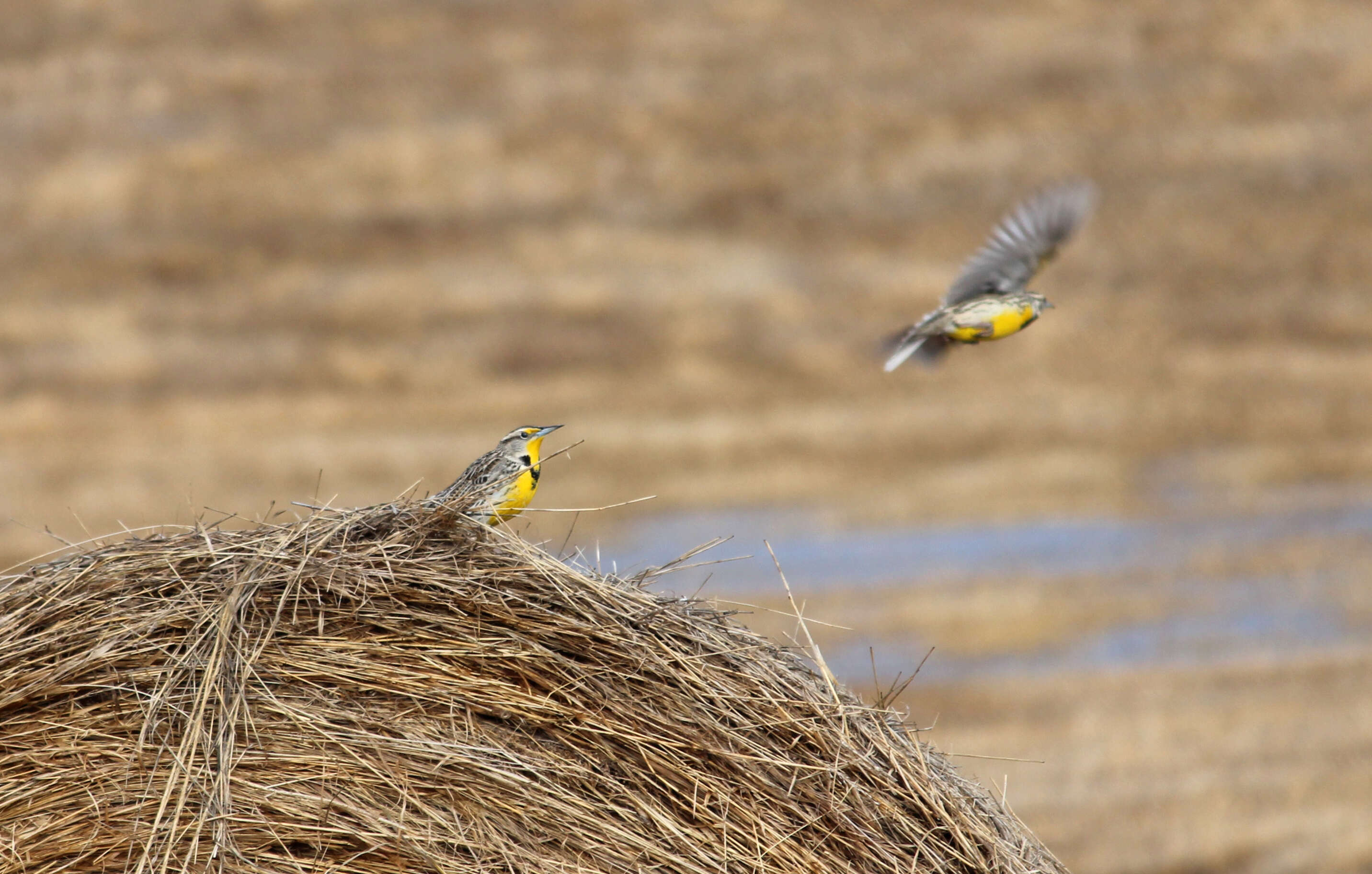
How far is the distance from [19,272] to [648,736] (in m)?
20.6

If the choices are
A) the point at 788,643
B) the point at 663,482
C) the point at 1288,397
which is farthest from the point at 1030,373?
the point at 788,643

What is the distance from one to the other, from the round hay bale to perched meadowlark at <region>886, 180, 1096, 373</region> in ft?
4.58

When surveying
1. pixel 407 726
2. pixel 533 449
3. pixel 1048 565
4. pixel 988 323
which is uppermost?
pixel 988 323

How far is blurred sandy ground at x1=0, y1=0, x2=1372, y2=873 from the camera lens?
19344 millimetres

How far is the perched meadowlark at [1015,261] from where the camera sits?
5430 mm

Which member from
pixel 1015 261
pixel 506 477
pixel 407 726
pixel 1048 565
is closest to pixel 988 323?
pixel 1015 261

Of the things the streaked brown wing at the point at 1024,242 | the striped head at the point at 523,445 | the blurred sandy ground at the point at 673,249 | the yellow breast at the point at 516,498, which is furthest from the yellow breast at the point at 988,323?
the blurred sandy ground at the point at 673,249

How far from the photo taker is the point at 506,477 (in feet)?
16.2

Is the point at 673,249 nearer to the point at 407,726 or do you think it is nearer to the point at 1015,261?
the point at 1015,261

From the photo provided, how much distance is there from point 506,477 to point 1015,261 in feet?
6.29

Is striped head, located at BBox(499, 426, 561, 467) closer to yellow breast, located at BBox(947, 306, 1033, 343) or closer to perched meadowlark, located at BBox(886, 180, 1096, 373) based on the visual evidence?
perched meadowlark, located at BBox(886, 180, 1096, 373)

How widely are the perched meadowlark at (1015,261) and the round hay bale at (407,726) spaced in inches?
55.0

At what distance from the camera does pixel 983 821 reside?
465cm

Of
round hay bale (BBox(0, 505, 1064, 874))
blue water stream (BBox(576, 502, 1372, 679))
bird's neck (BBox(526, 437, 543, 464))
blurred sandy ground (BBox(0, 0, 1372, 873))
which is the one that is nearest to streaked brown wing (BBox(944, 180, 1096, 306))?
bird's neck (BBox(526, 437, 543, 464))
